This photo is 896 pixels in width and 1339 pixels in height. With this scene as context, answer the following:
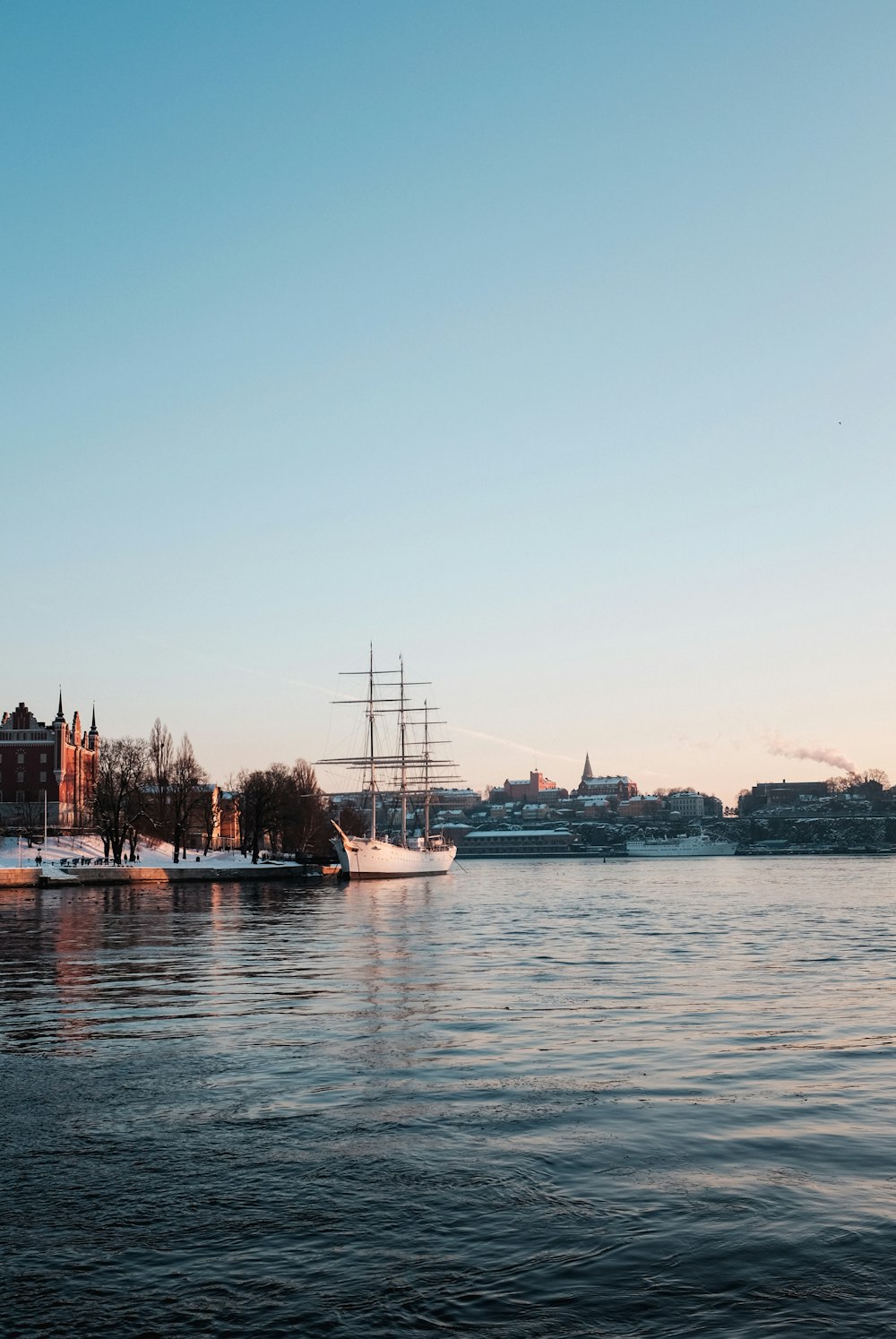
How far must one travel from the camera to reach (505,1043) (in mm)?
21094

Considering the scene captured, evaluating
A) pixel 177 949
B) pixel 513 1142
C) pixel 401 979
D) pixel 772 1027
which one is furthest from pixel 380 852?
pixel 513 1142

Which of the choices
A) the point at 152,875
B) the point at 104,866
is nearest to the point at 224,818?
the point at 152,875

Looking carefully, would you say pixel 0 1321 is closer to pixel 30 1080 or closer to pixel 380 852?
pixel 30 1080

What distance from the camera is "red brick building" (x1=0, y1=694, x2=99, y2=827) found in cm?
16062

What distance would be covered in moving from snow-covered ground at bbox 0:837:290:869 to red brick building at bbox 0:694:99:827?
17.9 metres

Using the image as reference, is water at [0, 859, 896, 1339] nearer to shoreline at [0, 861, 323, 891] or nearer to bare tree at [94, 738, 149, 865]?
shoreline at [0, 861, 323, 891]

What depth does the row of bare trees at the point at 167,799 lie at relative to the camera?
392 ft

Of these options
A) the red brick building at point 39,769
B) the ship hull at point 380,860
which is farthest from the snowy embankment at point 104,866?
the red brick building at point 39,769

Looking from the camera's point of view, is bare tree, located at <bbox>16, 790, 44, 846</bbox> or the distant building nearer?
bare tree, located at <bbox>16, 790, 44, 846</bbox>

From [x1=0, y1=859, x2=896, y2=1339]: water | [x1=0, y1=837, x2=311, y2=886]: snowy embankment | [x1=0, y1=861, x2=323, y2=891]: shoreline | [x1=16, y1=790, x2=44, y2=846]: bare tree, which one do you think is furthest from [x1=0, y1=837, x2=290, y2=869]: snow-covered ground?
[x1=0, y1=859, x2=896, y2=1339]: water

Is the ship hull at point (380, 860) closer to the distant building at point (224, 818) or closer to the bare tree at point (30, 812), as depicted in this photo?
the distant building at point (224, 818)

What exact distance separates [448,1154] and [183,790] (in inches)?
4561

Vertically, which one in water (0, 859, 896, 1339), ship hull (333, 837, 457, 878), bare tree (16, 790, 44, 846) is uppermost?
bare tree (16, 790, 44, 846)

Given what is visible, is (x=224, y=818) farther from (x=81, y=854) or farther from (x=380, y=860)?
(x=380, y=860)
